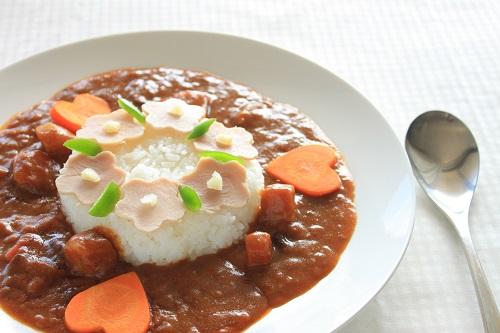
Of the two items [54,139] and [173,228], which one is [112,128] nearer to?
[54,139]

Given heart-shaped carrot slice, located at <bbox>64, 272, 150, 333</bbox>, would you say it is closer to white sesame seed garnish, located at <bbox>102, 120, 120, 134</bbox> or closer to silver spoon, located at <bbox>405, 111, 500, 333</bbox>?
white sesame seed garnish, located at <bbox>102, 120, 120, 134</bbox>

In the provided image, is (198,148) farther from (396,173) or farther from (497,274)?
(497,274)

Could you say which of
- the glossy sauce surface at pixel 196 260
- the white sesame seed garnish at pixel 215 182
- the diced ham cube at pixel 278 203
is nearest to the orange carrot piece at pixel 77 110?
the glossy sauce surface at pixel 196 260

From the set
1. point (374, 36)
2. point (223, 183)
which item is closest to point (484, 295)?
point (223, 183)

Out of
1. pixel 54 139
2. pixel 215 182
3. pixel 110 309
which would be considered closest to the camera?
pixel 110 309

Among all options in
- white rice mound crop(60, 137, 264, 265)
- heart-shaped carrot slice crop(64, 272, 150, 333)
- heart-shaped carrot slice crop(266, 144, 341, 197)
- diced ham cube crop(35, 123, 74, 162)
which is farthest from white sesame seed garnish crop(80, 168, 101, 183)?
heart-shaped carrot slice crop(266, 144, 341, 197)

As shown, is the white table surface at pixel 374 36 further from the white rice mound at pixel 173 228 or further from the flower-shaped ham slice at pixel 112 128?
the flower-shaped ham slice at pixel 112 128

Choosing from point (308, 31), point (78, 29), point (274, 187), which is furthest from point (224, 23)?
point (274, 187)
